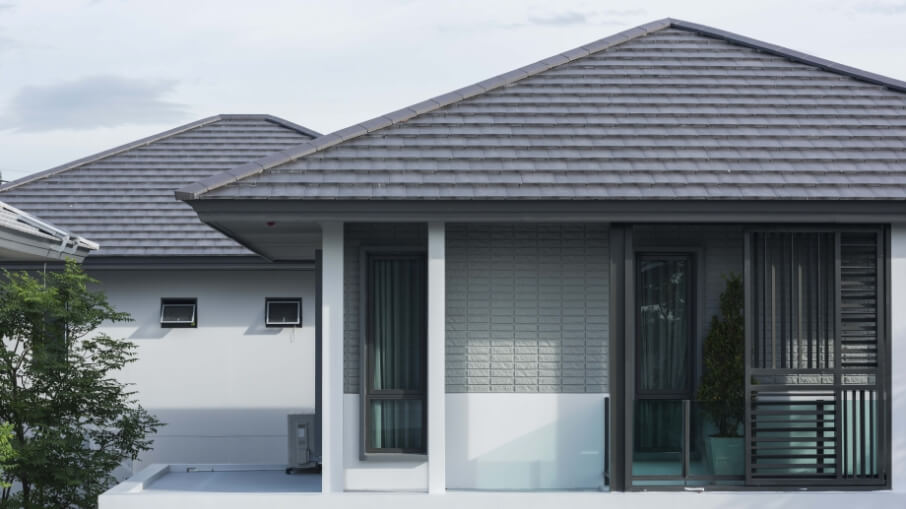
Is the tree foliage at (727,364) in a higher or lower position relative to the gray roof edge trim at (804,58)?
lower

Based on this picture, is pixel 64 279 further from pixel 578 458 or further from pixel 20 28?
pixel 20 28

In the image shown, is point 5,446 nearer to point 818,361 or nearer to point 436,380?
point 436,380

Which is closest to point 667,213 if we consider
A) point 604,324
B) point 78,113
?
point 604,324

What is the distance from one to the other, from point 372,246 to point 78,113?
1117 inches

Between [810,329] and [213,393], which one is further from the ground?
[810,329]

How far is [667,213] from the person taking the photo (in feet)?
32.8

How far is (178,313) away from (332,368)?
651 centimetres

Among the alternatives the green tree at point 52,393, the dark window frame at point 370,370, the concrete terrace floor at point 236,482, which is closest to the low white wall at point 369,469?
the dark window frame at point 370,370

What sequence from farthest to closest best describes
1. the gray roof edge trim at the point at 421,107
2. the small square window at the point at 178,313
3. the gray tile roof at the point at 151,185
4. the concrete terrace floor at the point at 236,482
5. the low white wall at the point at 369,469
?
1. the gray tile roof at the point at 151,185
2. the small square window at the point at 178,313
3. the concrete terrace floor at the point at 236,482
4. the low white wall at the point at 369,469
5. the gray roof edge trim at the point at 421,107

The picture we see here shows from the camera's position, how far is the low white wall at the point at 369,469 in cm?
1055

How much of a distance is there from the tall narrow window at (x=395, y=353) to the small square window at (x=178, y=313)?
241 inches

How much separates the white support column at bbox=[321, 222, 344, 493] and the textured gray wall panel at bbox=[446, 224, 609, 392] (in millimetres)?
1110

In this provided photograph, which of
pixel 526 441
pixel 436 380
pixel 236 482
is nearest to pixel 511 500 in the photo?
pixel 526 441

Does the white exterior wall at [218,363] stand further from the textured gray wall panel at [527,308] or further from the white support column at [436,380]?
the white support column at [436,380]
